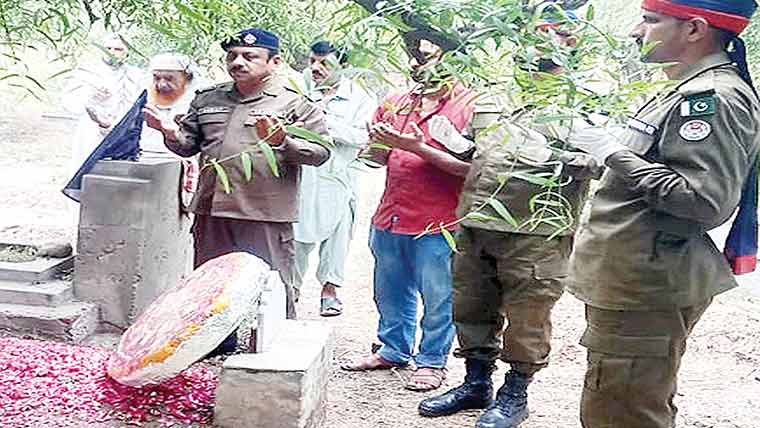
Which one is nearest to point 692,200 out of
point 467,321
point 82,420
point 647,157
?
point 647,157

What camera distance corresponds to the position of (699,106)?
2.21m

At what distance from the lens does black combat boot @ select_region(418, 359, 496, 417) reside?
139 inches

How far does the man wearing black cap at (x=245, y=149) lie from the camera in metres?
3.56

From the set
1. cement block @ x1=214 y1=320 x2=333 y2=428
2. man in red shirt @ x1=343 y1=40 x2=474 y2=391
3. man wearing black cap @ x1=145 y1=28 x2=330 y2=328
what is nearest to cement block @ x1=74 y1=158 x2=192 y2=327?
man wearing black cap @ x1=145 y1=28 x2=330 y2=328

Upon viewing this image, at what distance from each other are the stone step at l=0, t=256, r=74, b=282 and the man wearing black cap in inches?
27.4

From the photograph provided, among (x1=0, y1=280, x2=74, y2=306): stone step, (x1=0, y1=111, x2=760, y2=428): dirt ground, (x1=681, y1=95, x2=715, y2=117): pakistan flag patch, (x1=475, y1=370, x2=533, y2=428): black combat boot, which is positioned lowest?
(x1=0, y1=111, x2=760, y2=428): dirt ground

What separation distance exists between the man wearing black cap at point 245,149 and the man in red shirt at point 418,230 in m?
0.38

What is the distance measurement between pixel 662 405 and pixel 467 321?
1.10 metres

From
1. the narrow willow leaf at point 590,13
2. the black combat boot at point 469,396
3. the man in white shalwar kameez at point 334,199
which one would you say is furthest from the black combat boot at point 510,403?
the narrow willow leaf at point 590,13

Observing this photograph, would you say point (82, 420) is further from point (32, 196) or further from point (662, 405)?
point (32, 196)

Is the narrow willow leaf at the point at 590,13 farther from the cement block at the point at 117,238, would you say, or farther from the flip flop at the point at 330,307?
the flip flop at the point at 330,307

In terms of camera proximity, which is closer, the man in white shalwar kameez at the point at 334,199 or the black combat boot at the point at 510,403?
the black combat boot at the point at 510,403

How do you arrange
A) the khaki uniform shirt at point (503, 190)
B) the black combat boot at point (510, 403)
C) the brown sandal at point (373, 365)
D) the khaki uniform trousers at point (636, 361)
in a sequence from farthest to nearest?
1. the brown sandal at point (373, 365)
2. the black combat boot at point (510, 403)
3. the khaki uniform shirt at point (503, 190)
4. the khaki uniform trousers at point (636, 361)

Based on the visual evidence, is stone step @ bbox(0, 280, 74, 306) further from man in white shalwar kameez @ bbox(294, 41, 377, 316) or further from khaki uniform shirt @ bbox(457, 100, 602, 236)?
khaki uniform shirt @ bbox(457, 100, 602, 236)
